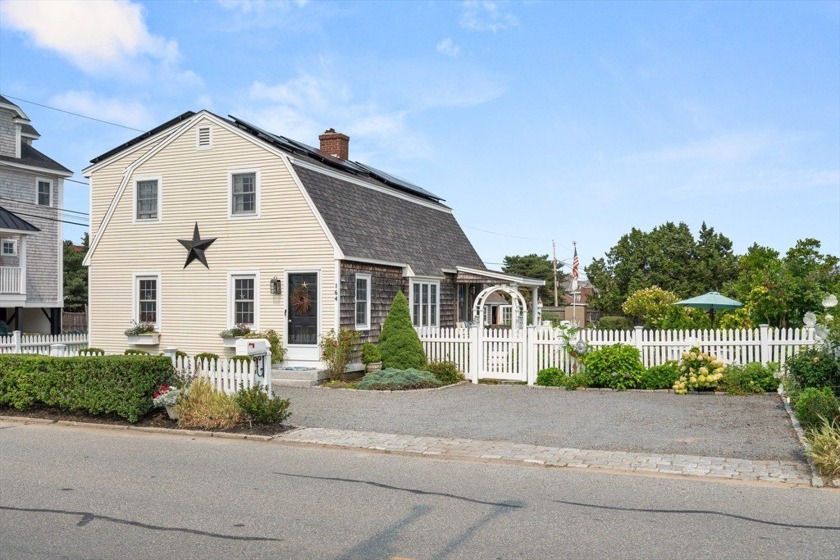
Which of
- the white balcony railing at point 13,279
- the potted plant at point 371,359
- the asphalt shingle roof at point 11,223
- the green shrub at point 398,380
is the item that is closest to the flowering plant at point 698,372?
the green shrub at point 398,380

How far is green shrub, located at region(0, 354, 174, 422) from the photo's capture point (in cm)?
1186

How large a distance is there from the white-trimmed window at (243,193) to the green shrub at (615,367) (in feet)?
30.9

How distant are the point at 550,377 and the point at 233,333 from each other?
8.06 m

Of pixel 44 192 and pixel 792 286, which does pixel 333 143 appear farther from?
pixel 44 192

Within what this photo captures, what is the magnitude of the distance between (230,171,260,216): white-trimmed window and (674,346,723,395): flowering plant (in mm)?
11146

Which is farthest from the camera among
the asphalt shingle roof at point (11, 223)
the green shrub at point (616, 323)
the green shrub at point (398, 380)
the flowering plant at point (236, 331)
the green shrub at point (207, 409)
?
the green shrub at point (616, 323)

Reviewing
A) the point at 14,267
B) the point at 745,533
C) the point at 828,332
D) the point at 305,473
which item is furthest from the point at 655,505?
the point at 14,267

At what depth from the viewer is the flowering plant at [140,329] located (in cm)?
2073

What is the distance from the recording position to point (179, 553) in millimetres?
5672

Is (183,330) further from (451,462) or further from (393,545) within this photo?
(393,545)

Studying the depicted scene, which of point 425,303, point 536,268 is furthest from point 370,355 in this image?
point 536,268

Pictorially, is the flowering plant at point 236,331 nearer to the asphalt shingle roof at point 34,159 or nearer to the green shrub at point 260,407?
the green shrub at point 260,407

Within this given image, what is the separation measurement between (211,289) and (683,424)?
12906 millimetres

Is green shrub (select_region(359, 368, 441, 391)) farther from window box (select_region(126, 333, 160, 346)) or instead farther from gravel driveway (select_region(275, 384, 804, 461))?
window box (select_region(126, 333, 160, 346))
